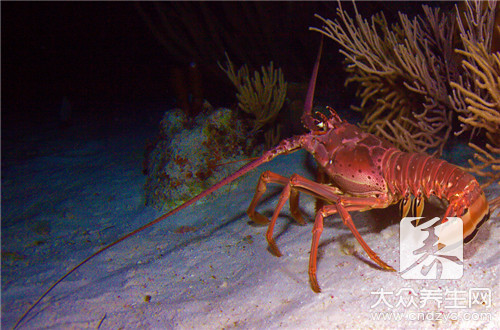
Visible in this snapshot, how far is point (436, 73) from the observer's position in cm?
342

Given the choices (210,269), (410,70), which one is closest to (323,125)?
(410,70)

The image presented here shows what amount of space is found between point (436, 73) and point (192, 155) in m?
3.29

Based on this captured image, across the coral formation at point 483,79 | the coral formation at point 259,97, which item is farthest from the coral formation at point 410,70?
the coral formation at point 259,97

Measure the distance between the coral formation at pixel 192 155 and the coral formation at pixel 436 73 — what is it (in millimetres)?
2053

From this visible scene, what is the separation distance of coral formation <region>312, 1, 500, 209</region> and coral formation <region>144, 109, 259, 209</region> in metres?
2.05

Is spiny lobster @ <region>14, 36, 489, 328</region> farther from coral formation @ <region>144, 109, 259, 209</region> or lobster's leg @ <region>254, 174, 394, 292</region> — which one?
coral formation @ <region>144, 109, 259, 209</region>

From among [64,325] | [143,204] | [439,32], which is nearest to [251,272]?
[64,325]

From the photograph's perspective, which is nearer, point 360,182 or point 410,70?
point 360,182

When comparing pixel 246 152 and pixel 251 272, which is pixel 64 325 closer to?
pixel 251 272

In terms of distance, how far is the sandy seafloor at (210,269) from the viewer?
2070 millimetres

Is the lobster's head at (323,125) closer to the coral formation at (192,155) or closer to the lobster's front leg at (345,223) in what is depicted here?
the lobster's front leg at (345,223)

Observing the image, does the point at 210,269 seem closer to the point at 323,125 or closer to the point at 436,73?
the point at 323,125

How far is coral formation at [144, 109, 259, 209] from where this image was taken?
441 cm

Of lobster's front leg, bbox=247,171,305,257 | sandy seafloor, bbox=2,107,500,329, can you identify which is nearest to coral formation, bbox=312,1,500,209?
sandy seafloor, bbox=2,107,500,329
